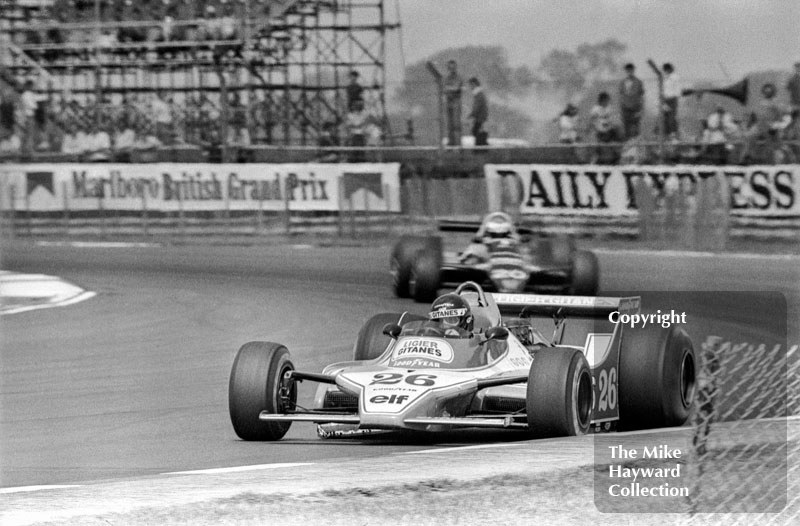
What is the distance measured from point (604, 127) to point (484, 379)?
497 inches

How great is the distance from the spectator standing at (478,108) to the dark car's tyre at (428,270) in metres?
5.73

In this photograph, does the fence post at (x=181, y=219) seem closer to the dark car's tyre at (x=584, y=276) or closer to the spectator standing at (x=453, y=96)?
the spectator standing at (x=453, y=96)

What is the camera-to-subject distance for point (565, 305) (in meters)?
8.31

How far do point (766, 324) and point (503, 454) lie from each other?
21.4ft

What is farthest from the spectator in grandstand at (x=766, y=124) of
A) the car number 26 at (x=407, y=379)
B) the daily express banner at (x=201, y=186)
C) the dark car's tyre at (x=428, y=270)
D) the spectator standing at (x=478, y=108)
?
the car number 26 at (x=407, y=379)

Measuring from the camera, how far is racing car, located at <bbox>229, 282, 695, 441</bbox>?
706 centimetres

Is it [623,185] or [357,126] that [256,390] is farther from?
[357,126]

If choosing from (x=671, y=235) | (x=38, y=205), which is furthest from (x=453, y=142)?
(x=38, y=205)

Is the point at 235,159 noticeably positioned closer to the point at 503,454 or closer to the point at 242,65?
the point at 242,65

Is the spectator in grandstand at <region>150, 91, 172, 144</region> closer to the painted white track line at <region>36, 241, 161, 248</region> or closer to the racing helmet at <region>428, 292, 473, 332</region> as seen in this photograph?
the painted white track line at <region>36, 241, 161, 248</region>

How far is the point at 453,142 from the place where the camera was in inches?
795

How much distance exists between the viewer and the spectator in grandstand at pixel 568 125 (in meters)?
19.6

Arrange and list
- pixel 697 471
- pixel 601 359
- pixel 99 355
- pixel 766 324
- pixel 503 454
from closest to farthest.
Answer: pixel 697 471 < pixel 503 454 < pixel 601 359 < pixel 99 355 < pixel 766 324

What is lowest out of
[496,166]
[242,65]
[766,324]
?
[766,324]
